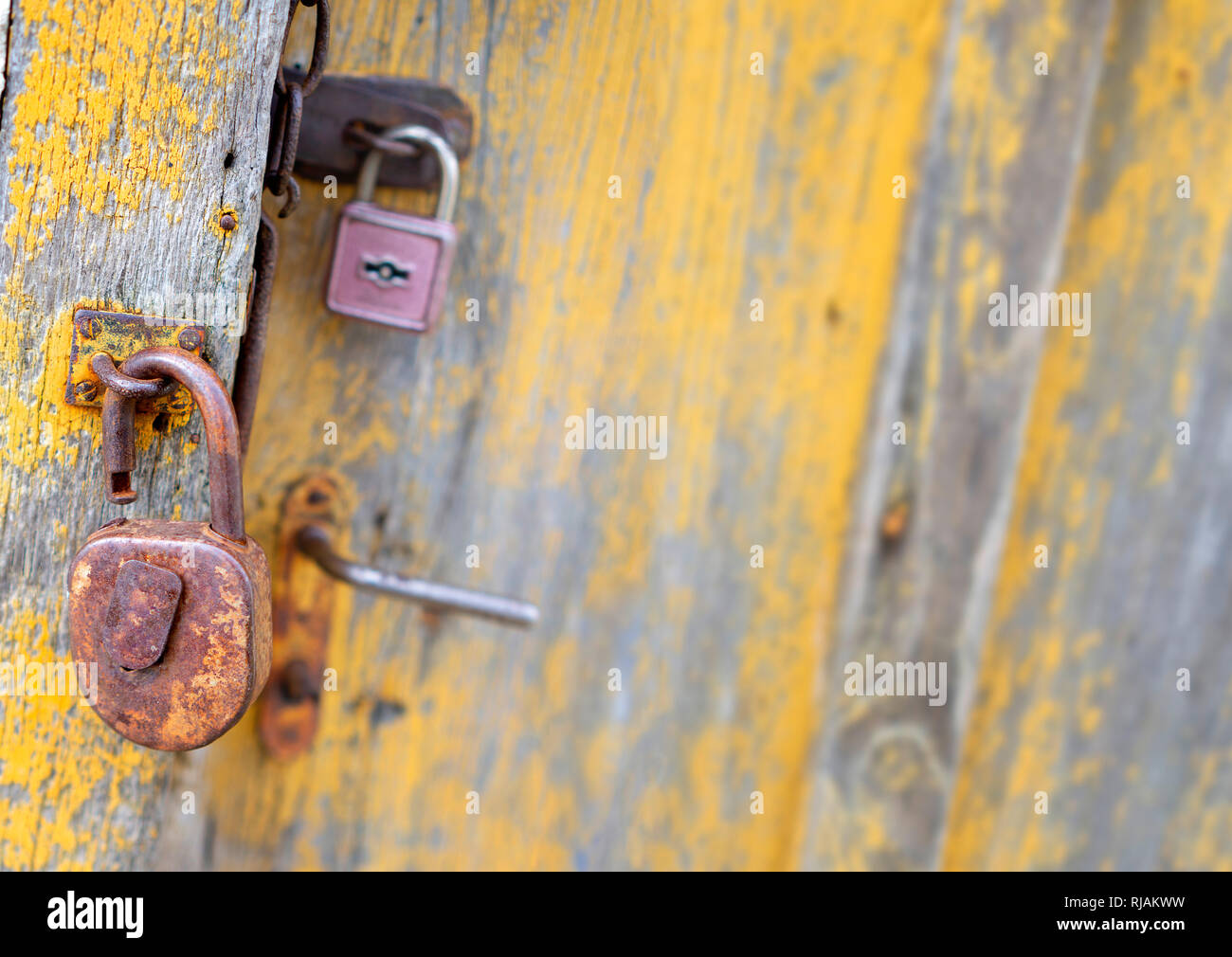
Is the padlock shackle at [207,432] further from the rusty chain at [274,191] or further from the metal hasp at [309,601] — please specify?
the metal hasp at [309,601]

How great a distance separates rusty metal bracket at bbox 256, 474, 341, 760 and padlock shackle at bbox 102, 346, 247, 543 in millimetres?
235

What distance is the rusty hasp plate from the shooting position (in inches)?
17.0

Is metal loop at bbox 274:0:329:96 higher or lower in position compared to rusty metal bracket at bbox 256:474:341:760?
higher

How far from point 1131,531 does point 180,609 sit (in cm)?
83

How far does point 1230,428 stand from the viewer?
2.62 feet

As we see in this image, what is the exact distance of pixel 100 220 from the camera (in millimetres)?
432

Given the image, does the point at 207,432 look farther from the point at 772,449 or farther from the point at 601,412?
the point at 772,449

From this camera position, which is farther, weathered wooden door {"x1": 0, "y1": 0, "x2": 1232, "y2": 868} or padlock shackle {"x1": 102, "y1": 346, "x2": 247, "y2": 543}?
weathered wooden door {"x1": 0, "y1": 0, "x2": 1232, "y2": 868}

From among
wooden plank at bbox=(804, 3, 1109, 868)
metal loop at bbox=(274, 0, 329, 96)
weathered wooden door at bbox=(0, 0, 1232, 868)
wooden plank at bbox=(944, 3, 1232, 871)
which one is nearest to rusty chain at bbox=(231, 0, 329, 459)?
metal loop at bbox=(274, 0, 329, 96)

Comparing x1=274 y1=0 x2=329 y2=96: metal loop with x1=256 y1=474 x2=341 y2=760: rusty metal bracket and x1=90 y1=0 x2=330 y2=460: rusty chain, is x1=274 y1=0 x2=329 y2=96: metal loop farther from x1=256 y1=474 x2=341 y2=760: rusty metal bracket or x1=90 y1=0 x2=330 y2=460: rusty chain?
x1=256 y1=474 x2=341 y2=760: rusty metal bracket

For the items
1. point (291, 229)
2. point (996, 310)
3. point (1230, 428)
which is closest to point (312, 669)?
point (291, 229)

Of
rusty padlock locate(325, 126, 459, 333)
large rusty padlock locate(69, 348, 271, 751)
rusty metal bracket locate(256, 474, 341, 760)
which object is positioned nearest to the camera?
large rusty padlock locate(69, 348, 271, 751)

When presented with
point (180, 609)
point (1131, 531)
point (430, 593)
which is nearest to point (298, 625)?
point (430, 593)

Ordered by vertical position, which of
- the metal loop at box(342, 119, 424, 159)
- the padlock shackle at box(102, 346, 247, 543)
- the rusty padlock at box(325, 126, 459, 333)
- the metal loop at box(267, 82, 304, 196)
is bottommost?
the padlock shackle at box(102, 346, 247, 543)
